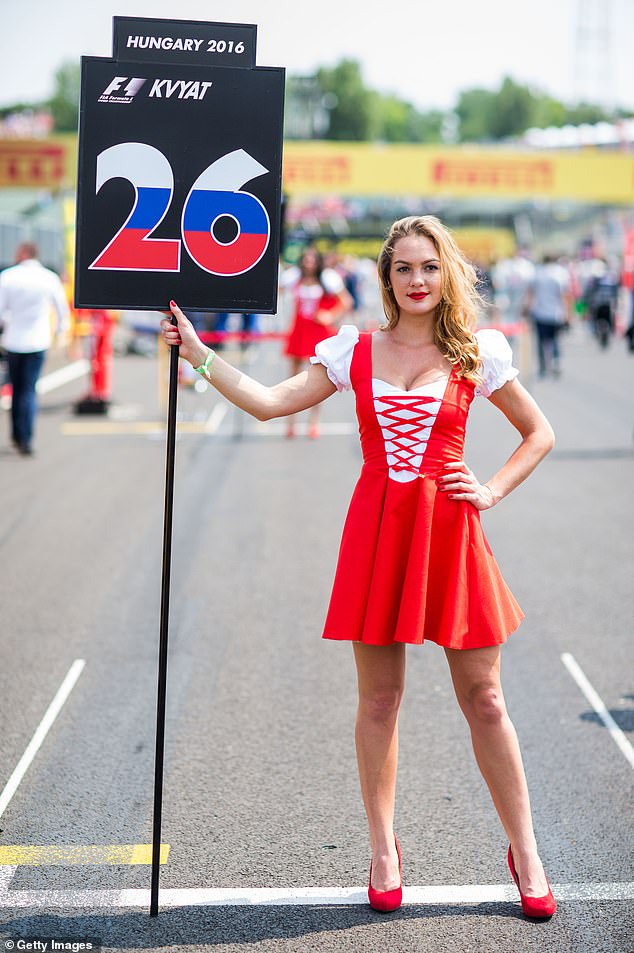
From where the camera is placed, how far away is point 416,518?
353cm

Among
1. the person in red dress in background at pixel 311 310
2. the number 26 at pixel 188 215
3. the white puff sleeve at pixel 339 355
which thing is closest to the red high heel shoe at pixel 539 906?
the white puff sleeve at pixel 339 355

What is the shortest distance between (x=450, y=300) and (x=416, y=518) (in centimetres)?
65

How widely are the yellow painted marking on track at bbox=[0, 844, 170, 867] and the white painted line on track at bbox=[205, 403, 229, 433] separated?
10.2 meters

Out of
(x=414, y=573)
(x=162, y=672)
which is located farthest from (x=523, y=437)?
(x=162, y=672)

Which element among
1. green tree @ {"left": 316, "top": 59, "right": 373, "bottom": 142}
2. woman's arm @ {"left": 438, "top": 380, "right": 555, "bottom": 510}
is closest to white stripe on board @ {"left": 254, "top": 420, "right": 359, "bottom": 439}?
woman's arm @ {"left": 438, "top": 380, "right": 555, "bottom": 510}

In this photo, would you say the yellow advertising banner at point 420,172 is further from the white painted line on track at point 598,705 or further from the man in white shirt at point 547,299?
the white painted line on track at point 598,705

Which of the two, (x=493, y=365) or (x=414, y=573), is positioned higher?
(x=493, y=365)

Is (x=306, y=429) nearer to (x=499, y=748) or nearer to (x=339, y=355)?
(x=339, y=355)

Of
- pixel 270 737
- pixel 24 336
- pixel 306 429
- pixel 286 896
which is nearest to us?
pixel 286 896

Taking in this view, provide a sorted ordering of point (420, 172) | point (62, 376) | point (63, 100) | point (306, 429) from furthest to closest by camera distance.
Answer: point (63, 100), point (420, 172), point (62, 376), point (306, 429)

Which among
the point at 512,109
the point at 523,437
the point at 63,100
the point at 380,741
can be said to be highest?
the point at 63,100

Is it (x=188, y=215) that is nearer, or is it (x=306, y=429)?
(x=188, y=215)

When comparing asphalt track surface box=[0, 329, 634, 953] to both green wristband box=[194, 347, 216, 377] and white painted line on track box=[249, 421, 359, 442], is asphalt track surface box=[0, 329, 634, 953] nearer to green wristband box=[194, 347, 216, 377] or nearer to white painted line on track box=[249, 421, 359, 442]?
green wristband box=[194, 347, 216, 377]

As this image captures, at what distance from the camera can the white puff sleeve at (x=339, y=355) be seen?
12.0 ft
